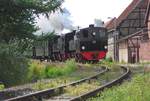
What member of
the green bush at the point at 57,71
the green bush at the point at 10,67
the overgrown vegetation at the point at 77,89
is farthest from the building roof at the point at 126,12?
the overgrown vegetation at the point at 77,89

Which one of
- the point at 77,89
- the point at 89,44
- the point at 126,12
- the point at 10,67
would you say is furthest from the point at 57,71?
the point at 126,12

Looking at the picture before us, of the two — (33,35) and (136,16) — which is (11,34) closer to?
(33,35)

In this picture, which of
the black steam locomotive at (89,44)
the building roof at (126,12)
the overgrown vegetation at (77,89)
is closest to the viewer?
the overgrown vegetation at (77,89)

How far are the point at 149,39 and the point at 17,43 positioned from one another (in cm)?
3136

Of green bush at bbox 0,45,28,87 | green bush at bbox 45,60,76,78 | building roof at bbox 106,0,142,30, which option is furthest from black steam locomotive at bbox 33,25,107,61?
building roof at bbox 106,0,142,30

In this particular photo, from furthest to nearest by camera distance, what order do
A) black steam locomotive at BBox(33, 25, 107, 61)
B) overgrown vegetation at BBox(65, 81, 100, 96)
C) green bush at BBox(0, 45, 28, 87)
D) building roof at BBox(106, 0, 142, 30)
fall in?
building roof at BBox(106, 0, 142, 30) → black steam locomotive at BBox(33, 25, 107, 61) → green bush at BBox(0, 45, 28, 87) → overgrown vegetation at BBox(65, 81, 100, 96)

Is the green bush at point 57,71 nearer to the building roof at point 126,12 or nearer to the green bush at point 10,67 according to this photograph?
the green bush at point 10,67

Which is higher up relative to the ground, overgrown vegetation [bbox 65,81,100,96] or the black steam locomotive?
the black steam locomotive

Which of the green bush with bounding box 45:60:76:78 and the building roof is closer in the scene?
the green bush with bounding box 45:60:76:78

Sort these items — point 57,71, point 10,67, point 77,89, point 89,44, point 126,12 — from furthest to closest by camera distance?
1. point 126,12
2. point 89,44
3. point 57,71
4. point 10,67
5. point 77,89

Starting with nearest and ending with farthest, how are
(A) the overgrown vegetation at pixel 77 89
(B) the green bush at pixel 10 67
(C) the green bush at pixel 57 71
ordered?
(A) the overgrown vegetation at pixel 77 89, (B) the green bush at pixel 10 67, (C) the green bush at pixel 57 71

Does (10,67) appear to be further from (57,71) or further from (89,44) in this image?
(89,44)

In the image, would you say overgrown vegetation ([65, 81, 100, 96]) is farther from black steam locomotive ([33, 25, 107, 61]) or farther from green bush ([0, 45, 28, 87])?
black steam locomotive ([33, 25, 107, 61])

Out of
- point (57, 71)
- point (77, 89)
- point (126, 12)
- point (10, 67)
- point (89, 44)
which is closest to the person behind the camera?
point (77, 89)
